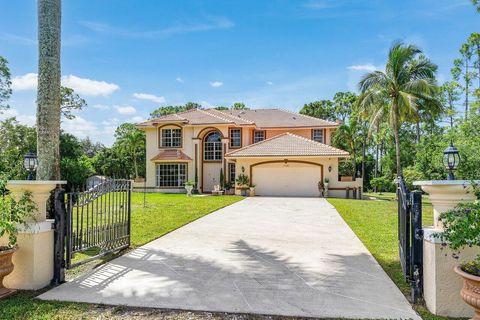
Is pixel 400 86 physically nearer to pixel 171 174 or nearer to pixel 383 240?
pixel 383 240

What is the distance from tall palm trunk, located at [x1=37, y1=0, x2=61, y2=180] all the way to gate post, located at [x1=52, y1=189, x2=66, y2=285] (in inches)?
71.8

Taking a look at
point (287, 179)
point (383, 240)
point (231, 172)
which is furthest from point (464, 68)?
point (383, 240)

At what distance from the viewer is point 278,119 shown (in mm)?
32344

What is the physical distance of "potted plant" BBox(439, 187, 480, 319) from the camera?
11.3 ft

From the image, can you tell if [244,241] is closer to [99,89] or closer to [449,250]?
[449,250]

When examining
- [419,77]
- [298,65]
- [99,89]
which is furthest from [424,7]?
[99,89]

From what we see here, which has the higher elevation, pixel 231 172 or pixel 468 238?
pixel 231 172

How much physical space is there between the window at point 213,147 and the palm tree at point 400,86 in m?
12.4

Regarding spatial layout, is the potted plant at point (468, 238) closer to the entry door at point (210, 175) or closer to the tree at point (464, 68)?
the entry door at point (210, 175)

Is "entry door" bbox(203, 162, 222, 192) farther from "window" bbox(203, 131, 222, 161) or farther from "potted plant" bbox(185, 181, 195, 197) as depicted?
"potted plant" bbox(185, 181, 195, 197)

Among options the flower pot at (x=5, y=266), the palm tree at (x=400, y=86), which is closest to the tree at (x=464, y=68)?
the palm tree at (x=400, y=86)

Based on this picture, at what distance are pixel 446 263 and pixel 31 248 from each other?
5.80 meters

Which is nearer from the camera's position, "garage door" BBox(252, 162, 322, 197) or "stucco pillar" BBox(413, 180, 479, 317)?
"stucco pillar" BBox(413, 180, 479, 317)

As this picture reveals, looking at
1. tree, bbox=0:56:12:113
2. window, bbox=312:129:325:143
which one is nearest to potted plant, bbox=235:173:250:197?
window, bbox=312:129:325:143
